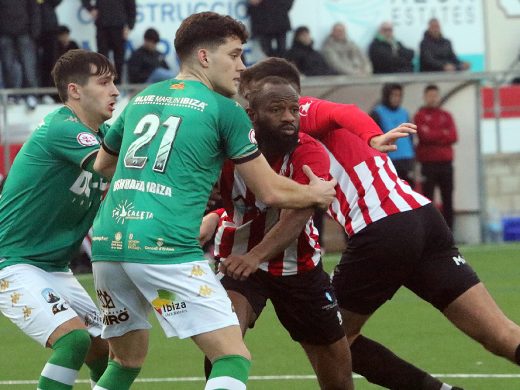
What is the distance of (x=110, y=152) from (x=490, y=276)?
8.74m

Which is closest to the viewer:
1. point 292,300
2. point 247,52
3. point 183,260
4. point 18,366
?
point 183,260

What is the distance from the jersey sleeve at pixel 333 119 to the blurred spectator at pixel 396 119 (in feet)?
31.1

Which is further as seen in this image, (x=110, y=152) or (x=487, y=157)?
(x=487, y=157)

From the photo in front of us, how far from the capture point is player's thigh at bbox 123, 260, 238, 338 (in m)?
5.91

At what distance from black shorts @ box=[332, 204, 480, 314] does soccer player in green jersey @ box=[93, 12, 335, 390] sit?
117 cm

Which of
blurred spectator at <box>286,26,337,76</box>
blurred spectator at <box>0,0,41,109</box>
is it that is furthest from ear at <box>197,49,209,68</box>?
blurred spectator at <box>286,26,337,76</box>

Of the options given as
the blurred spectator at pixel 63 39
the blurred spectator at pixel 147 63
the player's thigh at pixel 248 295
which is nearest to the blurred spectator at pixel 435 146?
the blurred spectator at pixel 147 63

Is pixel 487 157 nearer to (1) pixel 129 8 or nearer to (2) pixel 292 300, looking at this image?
(1) pixel 129 8

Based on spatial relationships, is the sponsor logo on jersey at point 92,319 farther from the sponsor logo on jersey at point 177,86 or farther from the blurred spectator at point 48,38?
the blurred spectator at point 48,38

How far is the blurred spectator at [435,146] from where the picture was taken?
57.1 feet

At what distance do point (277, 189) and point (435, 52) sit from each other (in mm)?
15046

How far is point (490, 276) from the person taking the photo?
572 inches

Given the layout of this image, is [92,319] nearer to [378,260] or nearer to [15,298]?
[15,298]

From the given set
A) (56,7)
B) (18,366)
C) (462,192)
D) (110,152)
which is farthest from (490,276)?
(110,152)
